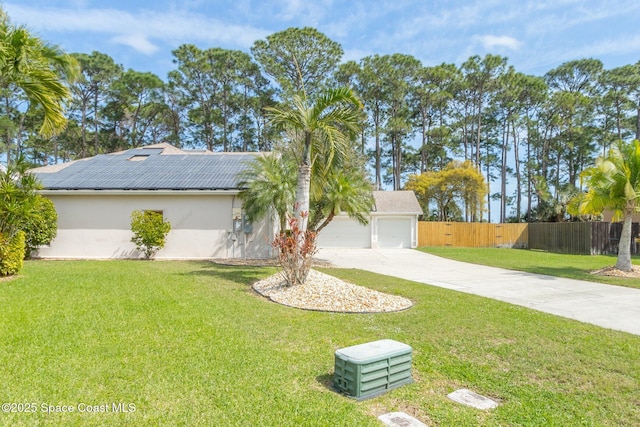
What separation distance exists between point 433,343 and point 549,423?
1.97 metres

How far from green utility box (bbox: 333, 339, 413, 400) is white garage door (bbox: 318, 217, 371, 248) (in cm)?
2014

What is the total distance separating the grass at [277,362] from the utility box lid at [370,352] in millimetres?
349

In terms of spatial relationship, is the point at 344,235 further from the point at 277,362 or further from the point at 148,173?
the point at 277,362

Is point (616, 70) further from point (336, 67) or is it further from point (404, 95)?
point (336, 67)

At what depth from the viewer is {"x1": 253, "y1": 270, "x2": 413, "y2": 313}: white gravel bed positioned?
6.88 m

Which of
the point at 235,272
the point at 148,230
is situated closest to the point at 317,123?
the point at 235,272

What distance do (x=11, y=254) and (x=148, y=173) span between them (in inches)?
300

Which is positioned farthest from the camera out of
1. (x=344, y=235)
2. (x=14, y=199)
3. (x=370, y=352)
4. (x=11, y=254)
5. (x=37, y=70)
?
(x=344, y=235)

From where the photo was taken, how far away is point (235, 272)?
11195 mm

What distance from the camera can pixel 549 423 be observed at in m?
2.99

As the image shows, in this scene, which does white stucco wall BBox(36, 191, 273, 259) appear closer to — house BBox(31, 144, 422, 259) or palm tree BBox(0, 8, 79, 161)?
house BBox(31, 144, 422, 259)

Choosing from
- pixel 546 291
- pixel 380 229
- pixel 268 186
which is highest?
pixel 268 186

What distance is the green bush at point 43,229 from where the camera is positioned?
538 inches

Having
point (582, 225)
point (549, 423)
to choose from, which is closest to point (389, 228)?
point (582, 225)
